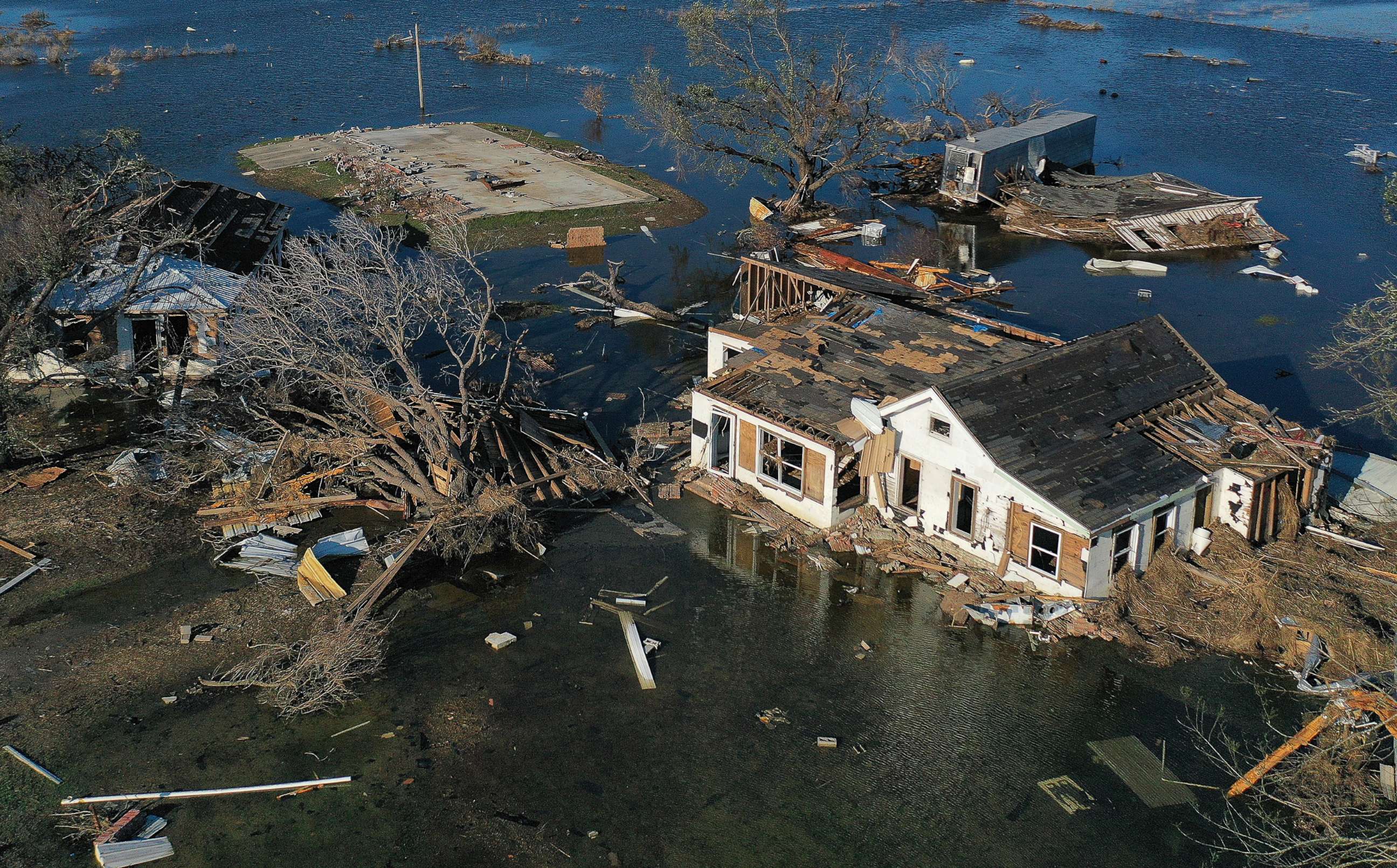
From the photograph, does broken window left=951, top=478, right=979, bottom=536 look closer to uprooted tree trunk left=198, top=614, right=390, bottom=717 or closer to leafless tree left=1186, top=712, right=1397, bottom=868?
leafless tree left=1186, top=712, right=1397, bottom=868

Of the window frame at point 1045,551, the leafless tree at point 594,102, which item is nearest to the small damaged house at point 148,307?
the window frame at point 1045,551

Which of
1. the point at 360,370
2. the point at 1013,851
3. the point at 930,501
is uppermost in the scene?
the point at 360,370

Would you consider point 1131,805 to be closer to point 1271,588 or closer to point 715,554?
point 1271,588

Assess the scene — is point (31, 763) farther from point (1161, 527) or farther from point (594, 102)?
point (594, 102)

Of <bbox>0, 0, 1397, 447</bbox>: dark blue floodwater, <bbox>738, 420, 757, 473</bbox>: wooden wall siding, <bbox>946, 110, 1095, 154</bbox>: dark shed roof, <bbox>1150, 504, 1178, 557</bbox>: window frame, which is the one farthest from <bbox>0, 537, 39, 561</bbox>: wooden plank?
<bbox>946, 110, 1095, 154</bbox>: dark shed roof

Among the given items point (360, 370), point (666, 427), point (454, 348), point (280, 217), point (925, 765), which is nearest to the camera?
point (925, 765)

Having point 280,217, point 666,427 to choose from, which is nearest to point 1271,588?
point 666,427

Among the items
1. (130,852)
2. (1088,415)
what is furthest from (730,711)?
(1088,415)
